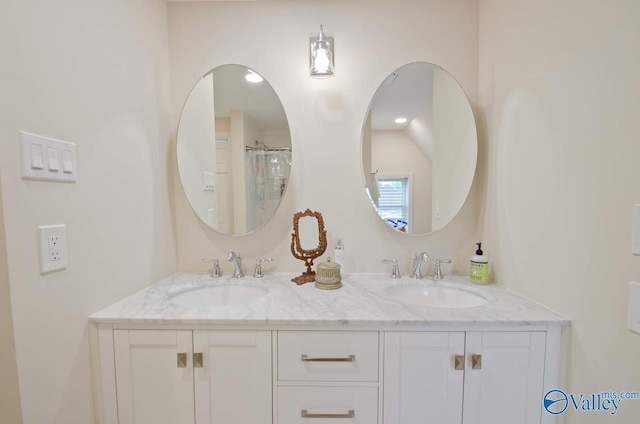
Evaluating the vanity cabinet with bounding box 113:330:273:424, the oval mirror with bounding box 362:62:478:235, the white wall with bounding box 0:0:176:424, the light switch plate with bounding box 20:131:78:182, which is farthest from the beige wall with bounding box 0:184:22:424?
the oval mirror with bounding box 362:62:478:235

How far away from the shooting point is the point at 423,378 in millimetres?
948

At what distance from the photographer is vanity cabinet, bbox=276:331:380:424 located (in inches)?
37.6

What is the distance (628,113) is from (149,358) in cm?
171

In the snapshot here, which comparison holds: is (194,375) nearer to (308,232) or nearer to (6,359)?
(6,359)

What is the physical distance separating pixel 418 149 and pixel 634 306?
0.96m

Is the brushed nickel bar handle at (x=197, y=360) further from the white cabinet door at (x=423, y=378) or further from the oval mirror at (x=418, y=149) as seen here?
the oval mirror at (x=418, y=149)

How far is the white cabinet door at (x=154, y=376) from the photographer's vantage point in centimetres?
97

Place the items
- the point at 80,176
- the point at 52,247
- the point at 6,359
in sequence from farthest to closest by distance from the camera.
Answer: the point at 80,176, the point at 52,247, the point at 6,359

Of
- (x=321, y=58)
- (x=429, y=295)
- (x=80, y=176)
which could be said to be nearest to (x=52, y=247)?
(x=80, y=176)

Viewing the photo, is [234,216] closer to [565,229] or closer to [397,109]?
[397,109]

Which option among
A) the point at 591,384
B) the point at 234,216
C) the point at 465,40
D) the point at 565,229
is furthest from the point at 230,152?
the point at 591,384

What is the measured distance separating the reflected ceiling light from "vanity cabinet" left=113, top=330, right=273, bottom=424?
3.98 feet

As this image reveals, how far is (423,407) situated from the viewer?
95cm

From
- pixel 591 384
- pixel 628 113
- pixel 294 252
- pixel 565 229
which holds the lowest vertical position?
pixel 591 384
